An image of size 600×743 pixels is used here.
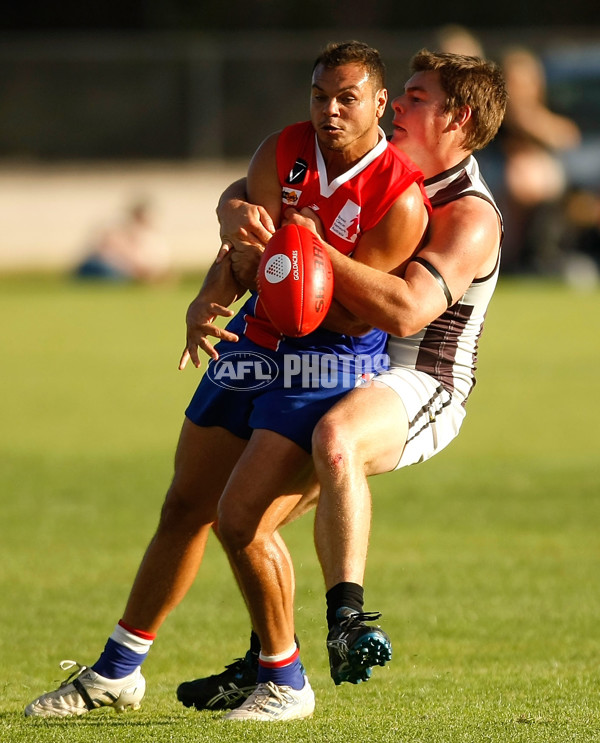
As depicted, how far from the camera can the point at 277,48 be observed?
100 feet

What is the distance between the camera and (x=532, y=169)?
21.1m

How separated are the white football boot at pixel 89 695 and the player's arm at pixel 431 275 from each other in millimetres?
1746

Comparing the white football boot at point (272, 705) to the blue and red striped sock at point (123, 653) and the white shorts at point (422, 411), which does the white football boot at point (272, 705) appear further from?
the white shorts at point (422, 411)

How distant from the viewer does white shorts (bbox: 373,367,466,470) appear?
5066mm

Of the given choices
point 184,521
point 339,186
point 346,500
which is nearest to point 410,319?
point 339,186

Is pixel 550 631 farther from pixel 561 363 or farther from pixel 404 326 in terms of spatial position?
pixel 561 363

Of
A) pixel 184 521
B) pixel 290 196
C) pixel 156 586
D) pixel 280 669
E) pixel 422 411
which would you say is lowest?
pixel 280 669

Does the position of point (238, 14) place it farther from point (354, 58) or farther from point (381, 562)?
point (354, 58)

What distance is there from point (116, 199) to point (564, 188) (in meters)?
10.2

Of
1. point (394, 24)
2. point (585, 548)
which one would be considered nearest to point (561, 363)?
point (585, 548)

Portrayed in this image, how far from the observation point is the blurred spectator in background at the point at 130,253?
74.5 feet

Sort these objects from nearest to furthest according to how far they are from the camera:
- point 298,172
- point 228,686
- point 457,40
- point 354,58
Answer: point 354,58, point 298,172, point 228,686, point 457,40

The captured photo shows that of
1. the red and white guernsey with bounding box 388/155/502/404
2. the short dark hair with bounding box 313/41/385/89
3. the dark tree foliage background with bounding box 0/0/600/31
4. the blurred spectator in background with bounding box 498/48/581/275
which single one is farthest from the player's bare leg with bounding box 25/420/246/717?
the dark tree foliage background with bounding box 0/0/600/31

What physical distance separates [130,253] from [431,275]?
18.5 metres
